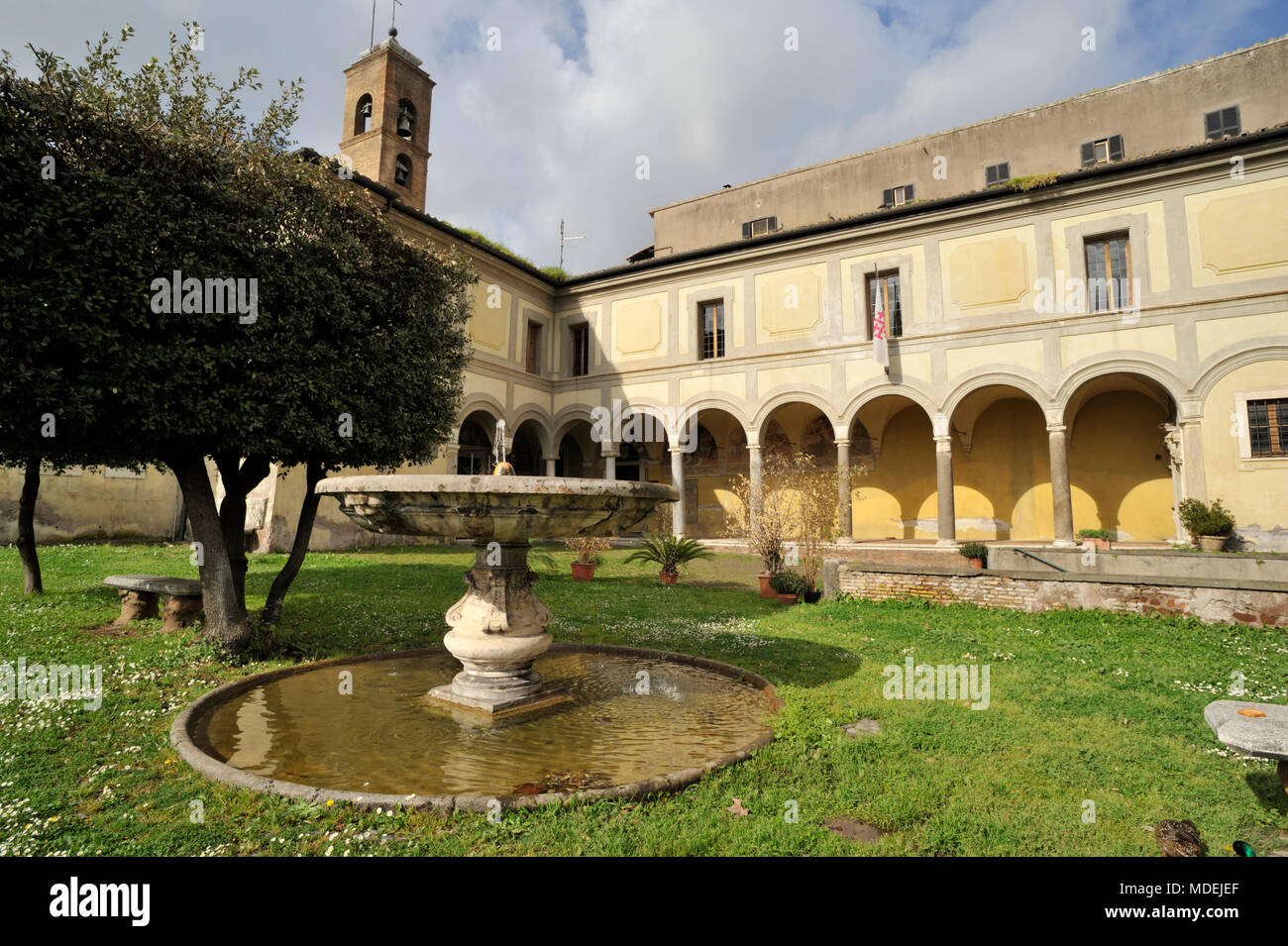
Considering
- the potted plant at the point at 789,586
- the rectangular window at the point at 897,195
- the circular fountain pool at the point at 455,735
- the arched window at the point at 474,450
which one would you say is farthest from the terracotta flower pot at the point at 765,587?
the rectangular window at the point at 897,195

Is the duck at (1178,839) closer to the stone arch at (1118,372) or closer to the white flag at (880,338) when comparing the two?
the stone arch at (1118,372)

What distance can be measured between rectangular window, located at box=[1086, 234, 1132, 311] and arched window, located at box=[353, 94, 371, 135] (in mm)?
24296

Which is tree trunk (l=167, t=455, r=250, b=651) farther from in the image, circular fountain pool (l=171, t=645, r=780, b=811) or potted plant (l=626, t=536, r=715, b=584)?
potted plant (l=626, t=536, r=715, b=584)

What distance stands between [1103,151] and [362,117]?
25585mm

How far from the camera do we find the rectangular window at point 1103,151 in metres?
19.8

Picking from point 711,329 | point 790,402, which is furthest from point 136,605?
point 711,329

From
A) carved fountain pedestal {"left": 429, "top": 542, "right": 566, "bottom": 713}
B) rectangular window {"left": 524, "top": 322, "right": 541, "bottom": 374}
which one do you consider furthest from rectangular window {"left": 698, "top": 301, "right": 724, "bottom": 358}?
carved fountain pedestal {"left": 429, "top": 542, "right": 566, "bottom": 713}

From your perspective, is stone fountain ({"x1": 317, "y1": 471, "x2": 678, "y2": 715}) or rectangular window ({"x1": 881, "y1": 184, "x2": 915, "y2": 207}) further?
rectangular window ({"x1": 881, "y1": 184, "x2": 915, "y2": 207})

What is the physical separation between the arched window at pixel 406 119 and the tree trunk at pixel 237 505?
72.2 feet

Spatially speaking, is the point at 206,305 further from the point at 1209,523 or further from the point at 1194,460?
the point at 1194,460

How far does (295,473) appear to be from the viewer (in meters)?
15.6

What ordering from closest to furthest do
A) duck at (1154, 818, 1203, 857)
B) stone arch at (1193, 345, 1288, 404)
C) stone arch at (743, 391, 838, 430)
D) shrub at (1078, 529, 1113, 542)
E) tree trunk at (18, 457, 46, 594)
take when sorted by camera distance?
duck at (1154, 818, 1203, 857), tree trunk at (18, 457, 46, 594), stone arch at (1193, 345, 1288, 404), shrub at (1078, 529, 1113, 542), stone arch at (743, 391, 838, 430)

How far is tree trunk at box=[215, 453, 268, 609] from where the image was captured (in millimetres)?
6334
